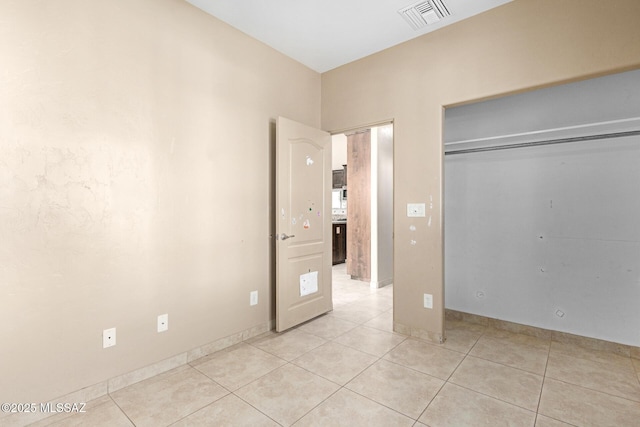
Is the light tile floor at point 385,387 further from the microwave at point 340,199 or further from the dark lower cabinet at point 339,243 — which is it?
the microwave at point 340,199

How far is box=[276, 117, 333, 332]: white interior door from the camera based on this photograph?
9.82 ft

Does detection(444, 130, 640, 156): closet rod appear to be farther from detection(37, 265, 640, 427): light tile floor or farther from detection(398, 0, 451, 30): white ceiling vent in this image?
detection(37, 265, 640, 427): light tile floor

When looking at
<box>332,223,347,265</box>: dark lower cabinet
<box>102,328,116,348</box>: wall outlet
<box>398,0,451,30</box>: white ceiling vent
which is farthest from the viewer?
<box>332,223,347,265</box>: dark lower cabinet

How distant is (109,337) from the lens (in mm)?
2031

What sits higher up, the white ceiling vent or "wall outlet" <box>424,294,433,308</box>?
the white ceiling vent

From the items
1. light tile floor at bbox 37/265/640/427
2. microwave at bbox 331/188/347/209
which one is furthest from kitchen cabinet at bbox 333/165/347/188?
light tile floor at bbox 37/265/640/427

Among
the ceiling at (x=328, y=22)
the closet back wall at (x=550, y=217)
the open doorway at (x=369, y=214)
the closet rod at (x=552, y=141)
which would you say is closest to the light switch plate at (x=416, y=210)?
the closet back wall at (x=550, y=217)

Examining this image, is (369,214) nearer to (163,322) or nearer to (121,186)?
(163,322)

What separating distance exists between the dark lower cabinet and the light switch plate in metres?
3.56

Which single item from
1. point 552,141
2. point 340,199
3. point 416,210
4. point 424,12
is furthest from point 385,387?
point 340,199

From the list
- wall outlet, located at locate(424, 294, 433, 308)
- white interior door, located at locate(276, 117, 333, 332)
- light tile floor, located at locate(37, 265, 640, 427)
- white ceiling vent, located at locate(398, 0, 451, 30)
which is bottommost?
light tile floor, located at locate(37, 265, 640, 427)

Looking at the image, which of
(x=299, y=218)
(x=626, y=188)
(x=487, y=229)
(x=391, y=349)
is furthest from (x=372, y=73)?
(x=391, y=349)

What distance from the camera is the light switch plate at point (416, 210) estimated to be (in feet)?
9.43

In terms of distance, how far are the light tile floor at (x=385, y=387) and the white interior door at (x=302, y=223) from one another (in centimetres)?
42
